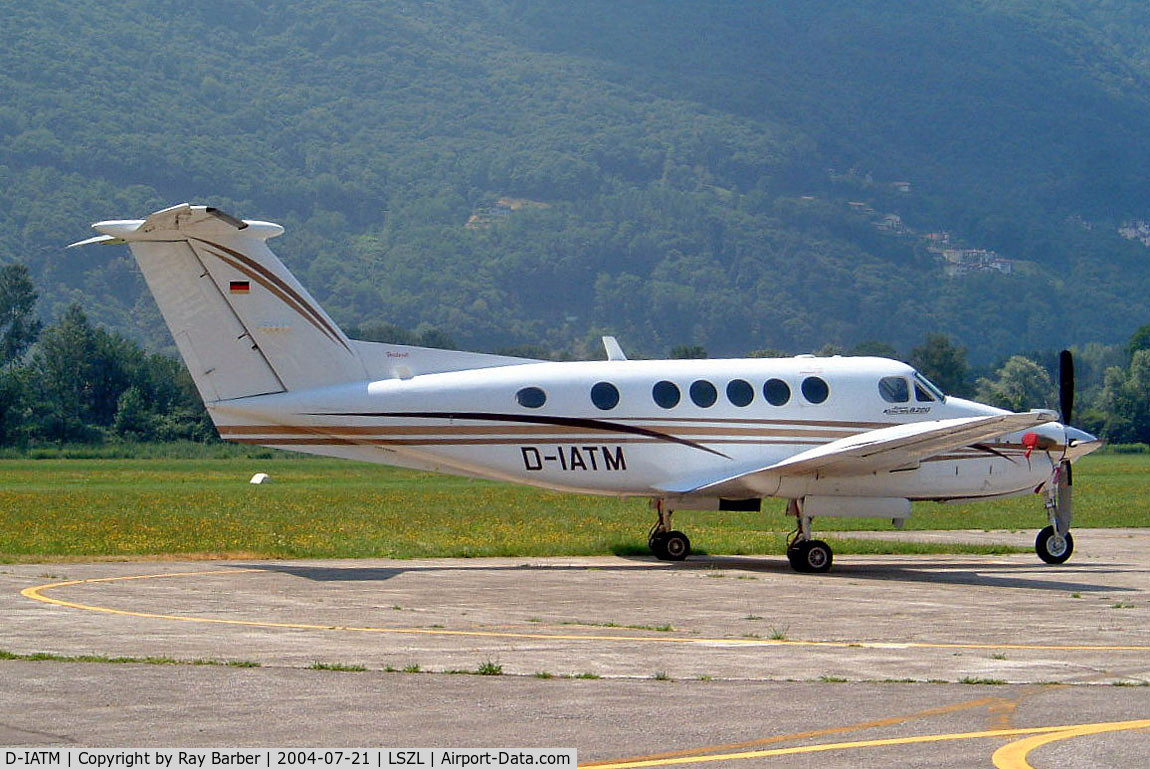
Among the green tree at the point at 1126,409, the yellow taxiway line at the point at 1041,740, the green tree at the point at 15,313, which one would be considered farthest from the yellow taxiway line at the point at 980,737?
the green tree at the point at 15,313

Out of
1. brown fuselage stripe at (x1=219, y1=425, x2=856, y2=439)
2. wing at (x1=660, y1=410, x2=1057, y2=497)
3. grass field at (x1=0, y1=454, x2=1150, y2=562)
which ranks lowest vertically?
grass field at (x1=0, y1=454, x2=1150, y2=562)

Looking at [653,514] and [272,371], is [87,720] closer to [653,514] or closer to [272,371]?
[272,371]

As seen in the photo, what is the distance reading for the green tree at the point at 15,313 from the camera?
143m

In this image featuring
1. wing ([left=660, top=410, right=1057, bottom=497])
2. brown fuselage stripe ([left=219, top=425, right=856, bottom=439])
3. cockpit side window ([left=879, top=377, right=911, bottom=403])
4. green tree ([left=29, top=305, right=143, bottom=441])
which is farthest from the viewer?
green tree ([left=29, top=305, right=143, bottom=441])

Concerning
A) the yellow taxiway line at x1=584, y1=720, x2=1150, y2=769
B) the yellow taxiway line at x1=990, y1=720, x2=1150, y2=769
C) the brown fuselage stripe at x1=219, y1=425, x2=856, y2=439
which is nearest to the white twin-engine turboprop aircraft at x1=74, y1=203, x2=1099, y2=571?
the brown fuselage stripe at x1=219, y1=425, x2=856, y2=439

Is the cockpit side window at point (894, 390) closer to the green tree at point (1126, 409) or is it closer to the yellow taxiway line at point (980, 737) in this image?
the yellow taxiway line at point (980, 737)

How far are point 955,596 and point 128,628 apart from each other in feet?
37.0

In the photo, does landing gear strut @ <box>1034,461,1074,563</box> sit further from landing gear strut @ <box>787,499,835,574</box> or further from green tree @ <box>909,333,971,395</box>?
green tree @ <box>909,333,971,395</box>

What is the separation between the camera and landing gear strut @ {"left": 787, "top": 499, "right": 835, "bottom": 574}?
25.3m

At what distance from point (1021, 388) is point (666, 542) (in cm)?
9664

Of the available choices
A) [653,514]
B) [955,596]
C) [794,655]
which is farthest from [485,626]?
[653,514]

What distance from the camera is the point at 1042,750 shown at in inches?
423

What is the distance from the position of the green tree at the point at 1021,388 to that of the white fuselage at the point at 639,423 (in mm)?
Result: 85738

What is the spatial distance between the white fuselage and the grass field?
3344 millimetres
